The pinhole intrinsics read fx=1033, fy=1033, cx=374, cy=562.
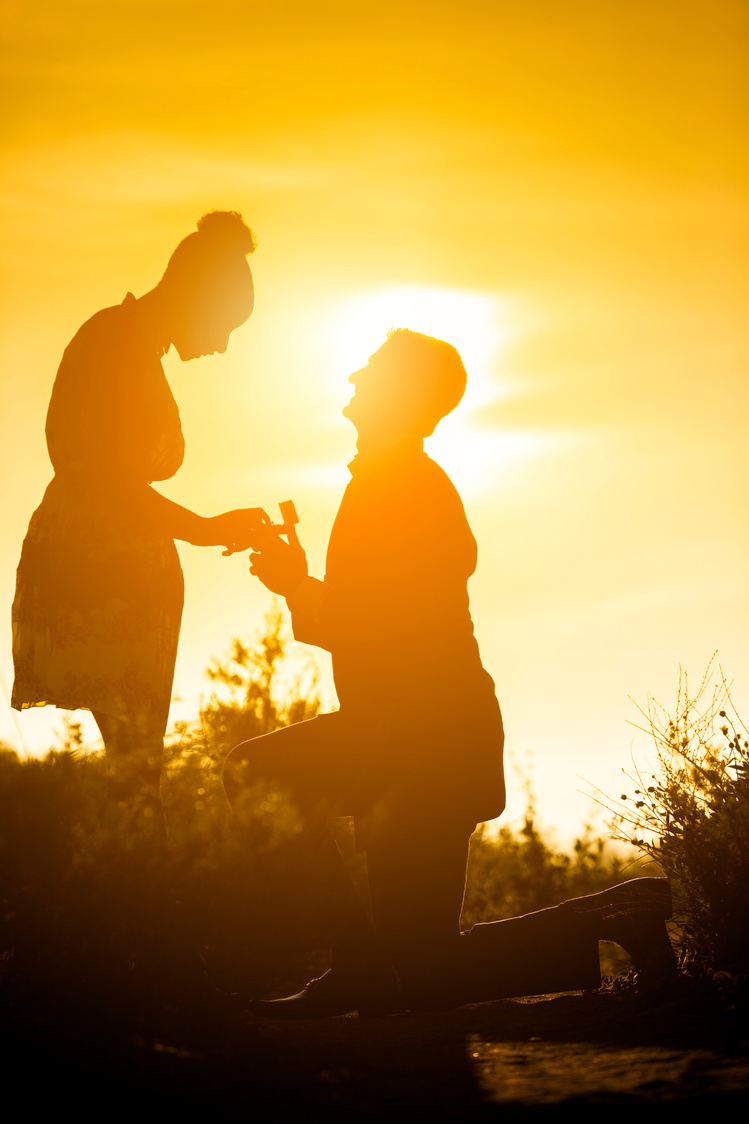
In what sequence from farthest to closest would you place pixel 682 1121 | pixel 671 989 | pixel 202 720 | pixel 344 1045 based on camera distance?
pixel 202 720, pixel 671 989, pixel 344 1045, pixel 682 1121

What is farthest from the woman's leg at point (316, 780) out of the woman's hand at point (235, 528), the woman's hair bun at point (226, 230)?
the woman's hair bun at point (226, 230)

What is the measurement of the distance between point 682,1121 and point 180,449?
11.6ft

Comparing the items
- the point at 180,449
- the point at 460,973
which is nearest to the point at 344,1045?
the point at 460,973

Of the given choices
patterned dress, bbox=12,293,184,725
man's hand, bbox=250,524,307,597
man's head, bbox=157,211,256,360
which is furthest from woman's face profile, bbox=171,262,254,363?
man's hand, bbox=250,524,307,597

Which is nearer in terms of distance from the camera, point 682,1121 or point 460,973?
point 682,1121

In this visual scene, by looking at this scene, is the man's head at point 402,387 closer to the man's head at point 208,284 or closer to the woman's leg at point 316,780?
the man's head at point 208,284

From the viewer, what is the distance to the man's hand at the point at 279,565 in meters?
4.69

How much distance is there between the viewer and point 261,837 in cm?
475

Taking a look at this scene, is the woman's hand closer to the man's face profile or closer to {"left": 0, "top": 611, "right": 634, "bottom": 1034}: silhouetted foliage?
the man's face profile

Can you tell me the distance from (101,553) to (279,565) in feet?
2.58

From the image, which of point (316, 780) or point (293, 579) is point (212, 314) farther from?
point (316, 780)

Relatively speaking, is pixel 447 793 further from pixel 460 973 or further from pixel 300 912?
pixel 300 912

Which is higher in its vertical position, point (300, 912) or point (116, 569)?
point (116, 569)

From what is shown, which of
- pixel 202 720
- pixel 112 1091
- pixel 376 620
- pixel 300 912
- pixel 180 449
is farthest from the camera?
pixel 202 720
